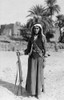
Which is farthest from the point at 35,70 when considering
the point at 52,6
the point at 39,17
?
the point at 52,6

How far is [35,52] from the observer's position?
14.9 ft

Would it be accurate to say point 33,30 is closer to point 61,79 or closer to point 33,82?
point 33,82

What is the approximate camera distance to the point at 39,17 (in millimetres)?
30047

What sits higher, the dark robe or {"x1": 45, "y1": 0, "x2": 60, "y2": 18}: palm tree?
{"x1": 45, "y1": 0, "x2": 60, "y2": 18}: palm tree

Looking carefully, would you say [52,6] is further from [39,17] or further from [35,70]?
[35,70]

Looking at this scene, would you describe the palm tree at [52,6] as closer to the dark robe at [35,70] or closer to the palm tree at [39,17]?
the palm tree at [39,17]

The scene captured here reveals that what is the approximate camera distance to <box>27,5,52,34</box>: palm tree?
29656mm

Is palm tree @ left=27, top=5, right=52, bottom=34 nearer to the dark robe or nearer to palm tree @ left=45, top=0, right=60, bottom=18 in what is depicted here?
palm tree @ left=45, top=0, right=60, bottom=18

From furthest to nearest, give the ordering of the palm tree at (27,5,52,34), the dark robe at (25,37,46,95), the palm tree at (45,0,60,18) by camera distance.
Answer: the palm tree at (45,0,60,18), the palm tree at (27,5,52,34), the dark robe at (25,37,46,95)

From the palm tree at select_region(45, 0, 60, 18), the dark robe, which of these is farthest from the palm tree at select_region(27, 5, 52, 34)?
the dark robe

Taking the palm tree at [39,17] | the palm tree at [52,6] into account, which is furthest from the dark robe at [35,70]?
the palm tree at [52,6]

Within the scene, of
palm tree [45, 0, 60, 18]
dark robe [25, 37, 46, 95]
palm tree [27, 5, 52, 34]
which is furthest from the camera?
palm tree [45, 0, 60, 18]

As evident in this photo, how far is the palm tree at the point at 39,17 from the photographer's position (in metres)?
29.7

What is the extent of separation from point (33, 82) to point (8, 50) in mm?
13900
